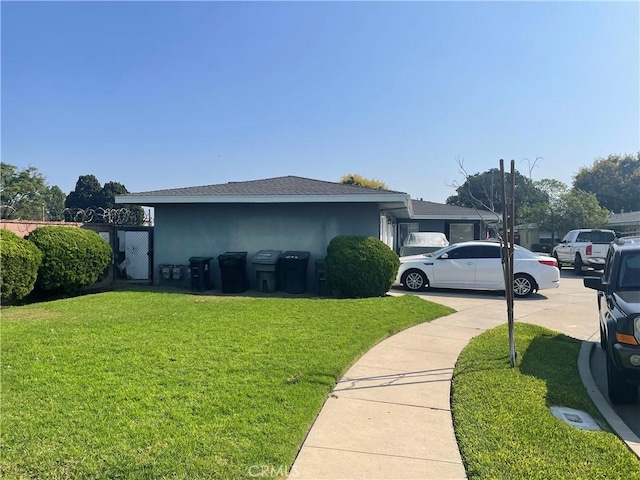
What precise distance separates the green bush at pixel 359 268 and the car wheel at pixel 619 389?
6471 mm

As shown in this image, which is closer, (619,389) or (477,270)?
(619,389)

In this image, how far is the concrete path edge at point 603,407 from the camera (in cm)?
367

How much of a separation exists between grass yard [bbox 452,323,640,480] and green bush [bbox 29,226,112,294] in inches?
369

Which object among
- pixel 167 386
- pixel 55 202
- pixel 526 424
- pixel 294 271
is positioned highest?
pixel 55 202

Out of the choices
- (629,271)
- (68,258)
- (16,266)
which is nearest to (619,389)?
(629,271)

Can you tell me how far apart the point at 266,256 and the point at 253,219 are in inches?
63.0

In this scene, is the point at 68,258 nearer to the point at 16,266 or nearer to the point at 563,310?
the point at 16,266

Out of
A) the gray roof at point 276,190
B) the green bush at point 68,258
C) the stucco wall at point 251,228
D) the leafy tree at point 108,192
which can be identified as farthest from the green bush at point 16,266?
the leafy tree at point 108,192

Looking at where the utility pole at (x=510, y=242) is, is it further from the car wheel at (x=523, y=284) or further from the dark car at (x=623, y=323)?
the car wheel at (x=523, y=284)

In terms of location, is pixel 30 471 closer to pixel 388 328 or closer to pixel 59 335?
pixel 59 335

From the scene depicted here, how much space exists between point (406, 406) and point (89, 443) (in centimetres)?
276

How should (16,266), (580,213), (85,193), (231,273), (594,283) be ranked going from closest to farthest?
1. (594,283)
2. (16,266)
3. (231,273)
4. (580,213)
5. (85,193)

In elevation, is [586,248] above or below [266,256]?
above

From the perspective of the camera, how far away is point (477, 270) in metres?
12.4
